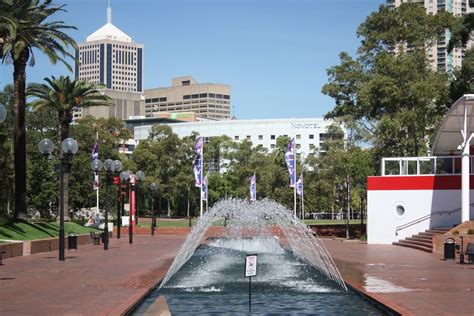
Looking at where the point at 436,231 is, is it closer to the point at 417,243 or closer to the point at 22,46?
the point at 417,243

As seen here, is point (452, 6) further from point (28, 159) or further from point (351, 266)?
point (351, 266)

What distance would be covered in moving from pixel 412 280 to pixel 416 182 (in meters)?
20.7

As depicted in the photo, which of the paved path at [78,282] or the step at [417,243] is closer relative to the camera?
the paved path at [78,282]

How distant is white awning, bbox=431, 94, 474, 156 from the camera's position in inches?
1404

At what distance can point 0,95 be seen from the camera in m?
70.7

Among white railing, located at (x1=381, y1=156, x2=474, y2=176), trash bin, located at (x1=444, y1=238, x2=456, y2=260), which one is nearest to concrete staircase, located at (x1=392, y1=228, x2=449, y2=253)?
white railing, located at (x1=381, y1=156, x2=474, y2=176)

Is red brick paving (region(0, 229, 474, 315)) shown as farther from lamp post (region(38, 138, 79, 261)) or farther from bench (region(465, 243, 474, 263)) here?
lamp post (region(38, 138, 79, 261))

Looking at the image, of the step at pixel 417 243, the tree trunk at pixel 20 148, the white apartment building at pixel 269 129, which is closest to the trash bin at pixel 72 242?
the tree trunk at pixel 20 148

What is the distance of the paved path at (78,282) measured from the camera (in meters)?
14.2

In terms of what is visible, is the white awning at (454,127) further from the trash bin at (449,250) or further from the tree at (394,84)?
the trash bin at (449,250)

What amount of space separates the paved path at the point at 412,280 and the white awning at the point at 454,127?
8.15 m

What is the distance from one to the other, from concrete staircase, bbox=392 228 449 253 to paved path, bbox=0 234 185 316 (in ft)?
39.9

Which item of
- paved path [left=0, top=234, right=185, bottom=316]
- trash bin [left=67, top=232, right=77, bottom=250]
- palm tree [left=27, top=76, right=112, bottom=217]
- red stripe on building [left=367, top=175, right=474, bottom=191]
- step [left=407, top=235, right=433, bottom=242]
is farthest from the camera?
palm tree [left=27, top=76, right=112, bottom=217]

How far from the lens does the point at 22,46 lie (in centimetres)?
3684
